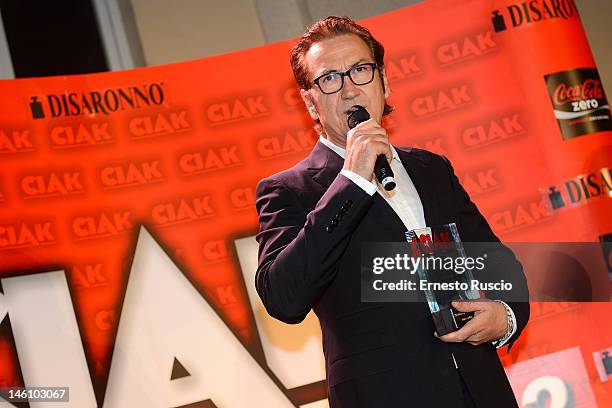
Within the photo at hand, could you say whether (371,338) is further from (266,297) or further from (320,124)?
(320,124)

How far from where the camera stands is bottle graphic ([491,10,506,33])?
3238 mm

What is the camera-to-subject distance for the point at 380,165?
4.82 feet

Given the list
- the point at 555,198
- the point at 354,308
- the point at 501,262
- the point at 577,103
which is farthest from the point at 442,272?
the point at 577,103

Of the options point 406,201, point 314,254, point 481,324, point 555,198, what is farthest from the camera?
point 555,198

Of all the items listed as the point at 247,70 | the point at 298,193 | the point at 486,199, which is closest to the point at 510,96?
the point at 486,199

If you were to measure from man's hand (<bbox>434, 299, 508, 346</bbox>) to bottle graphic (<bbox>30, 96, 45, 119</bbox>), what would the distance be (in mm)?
2032

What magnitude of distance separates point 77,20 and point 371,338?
349cm

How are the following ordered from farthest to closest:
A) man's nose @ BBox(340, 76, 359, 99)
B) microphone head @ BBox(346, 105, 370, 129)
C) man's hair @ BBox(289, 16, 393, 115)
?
1. man's hair @ BBox(289, 16, 393, 115)
2. man's nose @ BBox(340, 76, 359, 99)
3. microphone head @ BBox(346, 105, 370, 129)

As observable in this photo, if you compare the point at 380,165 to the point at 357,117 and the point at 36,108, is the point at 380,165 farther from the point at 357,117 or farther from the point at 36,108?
the point at 36,108

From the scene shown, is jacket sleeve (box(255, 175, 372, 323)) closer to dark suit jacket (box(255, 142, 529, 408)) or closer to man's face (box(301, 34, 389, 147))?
dark suit jacket (box(255, 142, 529, 408))

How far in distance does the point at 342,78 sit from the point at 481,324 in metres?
0.60

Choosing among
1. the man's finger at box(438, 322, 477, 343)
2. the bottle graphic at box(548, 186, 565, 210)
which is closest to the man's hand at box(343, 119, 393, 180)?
the man's finger at box(438, 322, 477, 343)

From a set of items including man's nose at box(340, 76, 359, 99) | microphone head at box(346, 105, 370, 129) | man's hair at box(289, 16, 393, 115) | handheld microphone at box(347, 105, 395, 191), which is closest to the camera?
handheld microphone at box(347, 105, 395, 191)

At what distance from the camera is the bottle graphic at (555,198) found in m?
3.10
